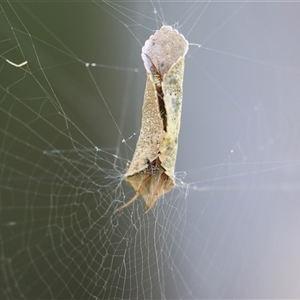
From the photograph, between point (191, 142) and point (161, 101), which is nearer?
point (161, 101)

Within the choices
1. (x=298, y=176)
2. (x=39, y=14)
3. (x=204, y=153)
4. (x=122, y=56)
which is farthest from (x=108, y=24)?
(x=298, y=176)

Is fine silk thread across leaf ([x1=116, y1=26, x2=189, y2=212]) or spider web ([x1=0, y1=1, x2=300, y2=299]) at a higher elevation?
spider web ([x1=0, y1=1, x2=300, y2=299])

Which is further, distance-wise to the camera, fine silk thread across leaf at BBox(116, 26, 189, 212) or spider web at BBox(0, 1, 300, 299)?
spider web at BBox(0, 1, 300, 299)

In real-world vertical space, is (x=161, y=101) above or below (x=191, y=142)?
below

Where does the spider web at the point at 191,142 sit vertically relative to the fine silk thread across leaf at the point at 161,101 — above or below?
above

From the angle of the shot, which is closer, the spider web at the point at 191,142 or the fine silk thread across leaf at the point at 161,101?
A: the fine silk thread across leaf at the point at 161,101
